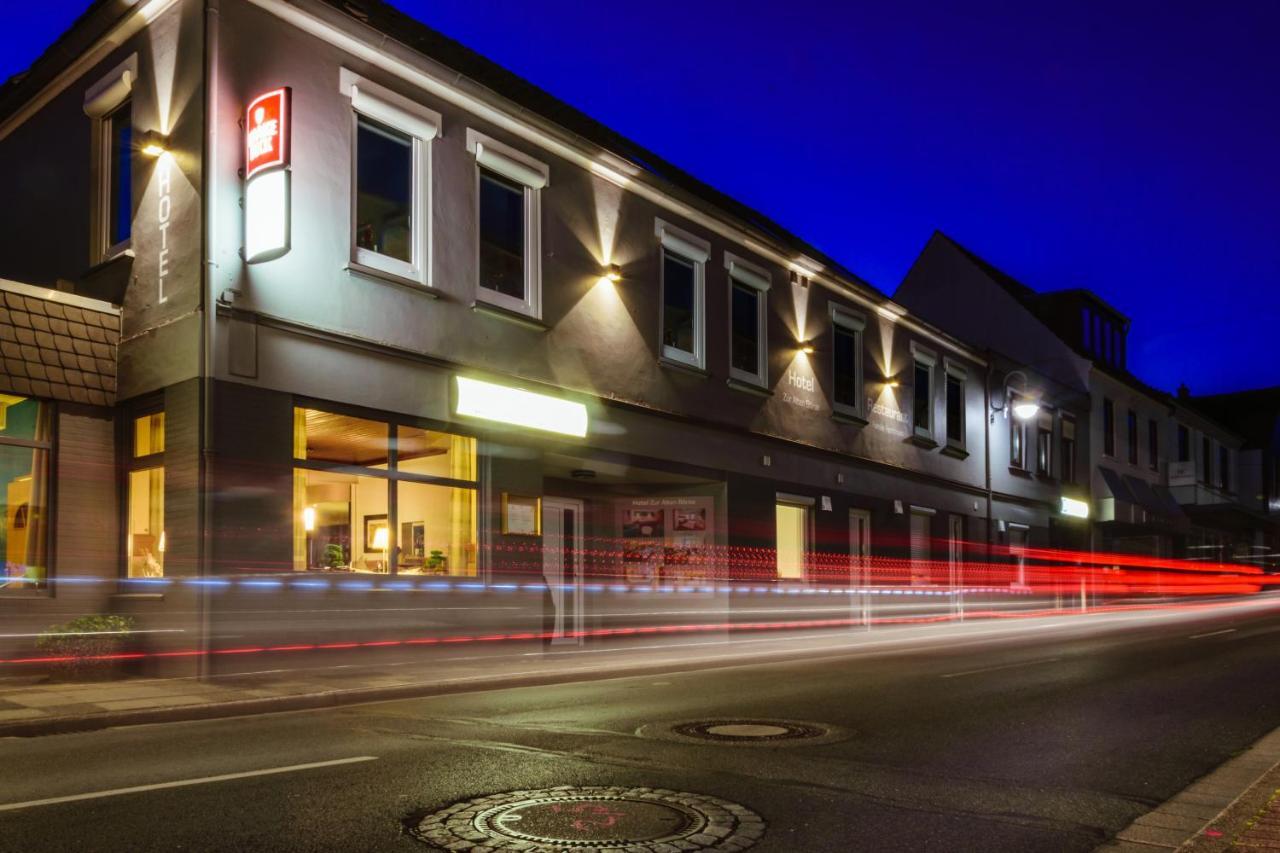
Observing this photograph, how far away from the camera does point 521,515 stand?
57.5ft

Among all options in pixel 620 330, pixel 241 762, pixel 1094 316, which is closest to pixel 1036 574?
pixel 1094 316

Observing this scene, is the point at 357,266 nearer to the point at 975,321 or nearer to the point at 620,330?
the point at 620,330

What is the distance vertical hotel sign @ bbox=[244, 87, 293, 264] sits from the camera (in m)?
13.3

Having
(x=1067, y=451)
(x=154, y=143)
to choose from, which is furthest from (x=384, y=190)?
(x=1067, y=451)

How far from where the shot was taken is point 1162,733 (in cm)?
937

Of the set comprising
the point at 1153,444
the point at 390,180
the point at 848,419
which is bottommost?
the point at 848,419

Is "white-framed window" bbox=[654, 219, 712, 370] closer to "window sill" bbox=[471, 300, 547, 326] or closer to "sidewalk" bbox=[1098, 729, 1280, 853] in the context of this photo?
"window sill" bbox=[471, 300, 547, 326]

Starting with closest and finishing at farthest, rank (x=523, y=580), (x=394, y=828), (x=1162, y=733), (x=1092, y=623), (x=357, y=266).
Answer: (x=394, y=828) < (x=1162, y=733) < (x=357, y=266) < (x=523, y=580) < (x=1092, y=623)

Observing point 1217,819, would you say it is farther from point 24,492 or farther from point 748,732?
point 24,492

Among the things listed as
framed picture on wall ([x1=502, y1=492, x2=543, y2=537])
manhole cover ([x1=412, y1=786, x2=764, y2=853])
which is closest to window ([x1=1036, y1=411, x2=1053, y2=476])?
framed picture on wall ([x1=502, y1=492, x2=543, y2=537])

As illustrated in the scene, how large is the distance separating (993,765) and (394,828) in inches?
168

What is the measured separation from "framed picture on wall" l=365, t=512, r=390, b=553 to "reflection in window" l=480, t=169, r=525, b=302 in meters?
4.08

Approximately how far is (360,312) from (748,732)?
868 cm

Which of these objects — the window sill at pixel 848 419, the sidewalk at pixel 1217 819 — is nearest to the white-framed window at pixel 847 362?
the window sill at pixel 848 419
